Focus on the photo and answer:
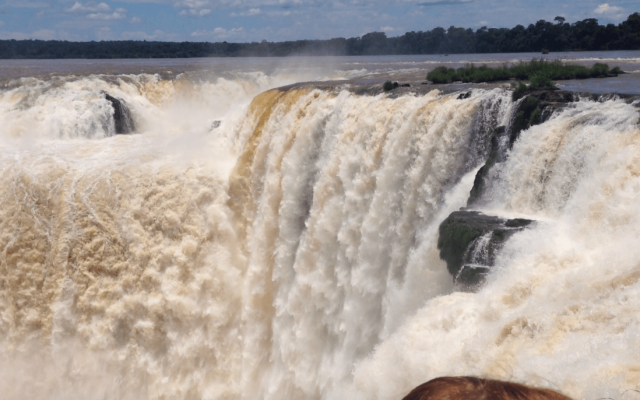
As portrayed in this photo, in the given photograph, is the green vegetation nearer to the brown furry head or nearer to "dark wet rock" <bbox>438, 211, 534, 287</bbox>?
"dark wet rock" <bbox>438, 211, 534, 287</bbox>

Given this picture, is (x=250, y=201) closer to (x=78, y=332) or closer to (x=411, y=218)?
(x=78, y=332)

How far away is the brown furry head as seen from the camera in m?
3.02

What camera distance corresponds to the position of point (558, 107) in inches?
344

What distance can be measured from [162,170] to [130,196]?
0.80m

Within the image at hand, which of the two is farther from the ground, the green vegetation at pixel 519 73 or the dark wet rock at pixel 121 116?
the green vegetation at pixel 519 73

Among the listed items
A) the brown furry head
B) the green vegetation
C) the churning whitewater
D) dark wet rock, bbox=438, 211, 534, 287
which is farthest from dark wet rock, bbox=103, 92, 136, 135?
the brown furry head

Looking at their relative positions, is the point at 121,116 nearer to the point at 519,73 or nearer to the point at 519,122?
the point at 519,73

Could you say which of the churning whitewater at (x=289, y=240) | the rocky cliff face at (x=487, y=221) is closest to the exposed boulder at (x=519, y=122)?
the rocky cliff face at (x=487, y=221)

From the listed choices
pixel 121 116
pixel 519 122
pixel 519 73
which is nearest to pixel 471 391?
pixel 519 122

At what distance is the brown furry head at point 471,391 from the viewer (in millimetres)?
3020

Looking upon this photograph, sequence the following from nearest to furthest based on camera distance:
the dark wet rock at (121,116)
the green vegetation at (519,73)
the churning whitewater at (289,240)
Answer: the churning whitewater at (289,240)
the green vegetation at (519,73)
the dark wet rock at (121,116)

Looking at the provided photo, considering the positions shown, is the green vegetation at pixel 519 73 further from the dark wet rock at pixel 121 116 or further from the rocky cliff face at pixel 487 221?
the dark wet rock at pixel 121 116

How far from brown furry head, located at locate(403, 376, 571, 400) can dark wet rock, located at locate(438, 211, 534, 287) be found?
10.6 ft

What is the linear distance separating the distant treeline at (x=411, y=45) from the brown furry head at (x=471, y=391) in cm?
3948
